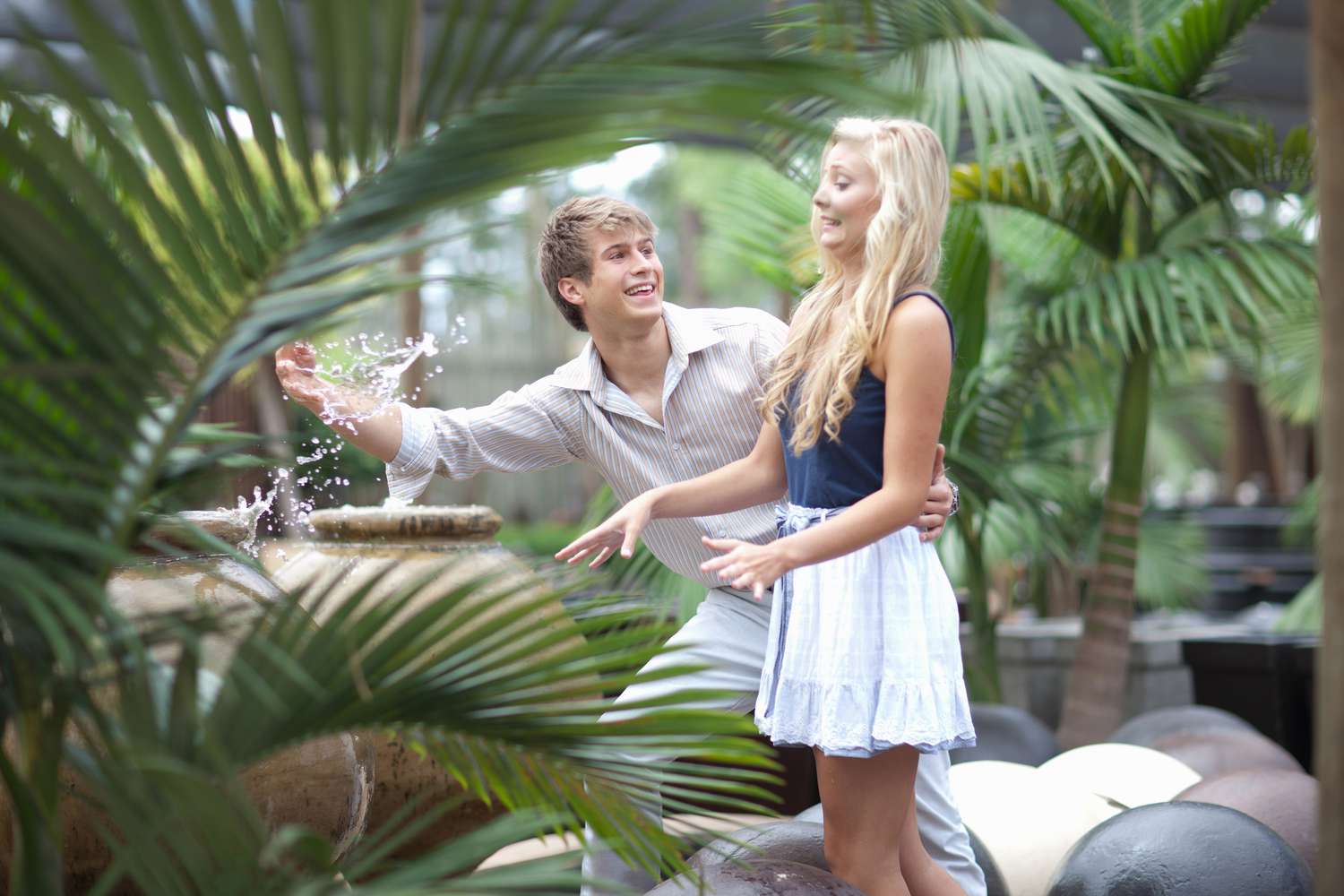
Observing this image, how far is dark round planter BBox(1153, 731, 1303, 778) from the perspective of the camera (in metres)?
4.58

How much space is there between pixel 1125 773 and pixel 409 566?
2.22 m

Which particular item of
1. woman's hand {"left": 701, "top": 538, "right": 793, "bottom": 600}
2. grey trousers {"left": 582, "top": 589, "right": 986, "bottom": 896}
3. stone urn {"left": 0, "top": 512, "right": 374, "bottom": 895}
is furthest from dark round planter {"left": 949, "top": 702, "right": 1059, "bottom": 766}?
woman's hand {"left": 701, "top": 538, "right": 793, "bottom": 600}

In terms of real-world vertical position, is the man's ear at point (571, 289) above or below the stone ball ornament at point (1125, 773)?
above

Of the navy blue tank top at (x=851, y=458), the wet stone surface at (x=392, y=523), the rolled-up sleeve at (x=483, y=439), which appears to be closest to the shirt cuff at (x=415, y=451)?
the rolled-up sleeve at (x=483, y=439)

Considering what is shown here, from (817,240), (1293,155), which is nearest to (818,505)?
(817,240)

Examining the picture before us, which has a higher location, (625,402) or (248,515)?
(625,402)

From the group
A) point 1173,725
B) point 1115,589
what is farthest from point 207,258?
point 1115,589

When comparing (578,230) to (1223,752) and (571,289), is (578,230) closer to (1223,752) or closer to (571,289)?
(571,289)

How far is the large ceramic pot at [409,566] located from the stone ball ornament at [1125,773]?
1676mm

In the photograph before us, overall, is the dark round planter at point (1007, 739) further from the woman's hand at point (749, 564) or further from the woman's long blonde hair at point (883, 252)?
the woman's hand at point (749, 564)

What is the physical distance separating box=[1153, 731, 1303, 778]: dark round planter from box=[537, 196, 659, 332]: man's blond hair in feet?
8.77

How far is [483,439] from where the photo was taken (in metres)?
3.25

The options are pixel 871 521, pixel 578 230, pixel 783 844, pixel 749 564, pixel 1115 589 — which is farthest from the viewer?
pixel 1115 589

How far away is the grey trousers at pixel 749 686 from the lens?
2.85 m
